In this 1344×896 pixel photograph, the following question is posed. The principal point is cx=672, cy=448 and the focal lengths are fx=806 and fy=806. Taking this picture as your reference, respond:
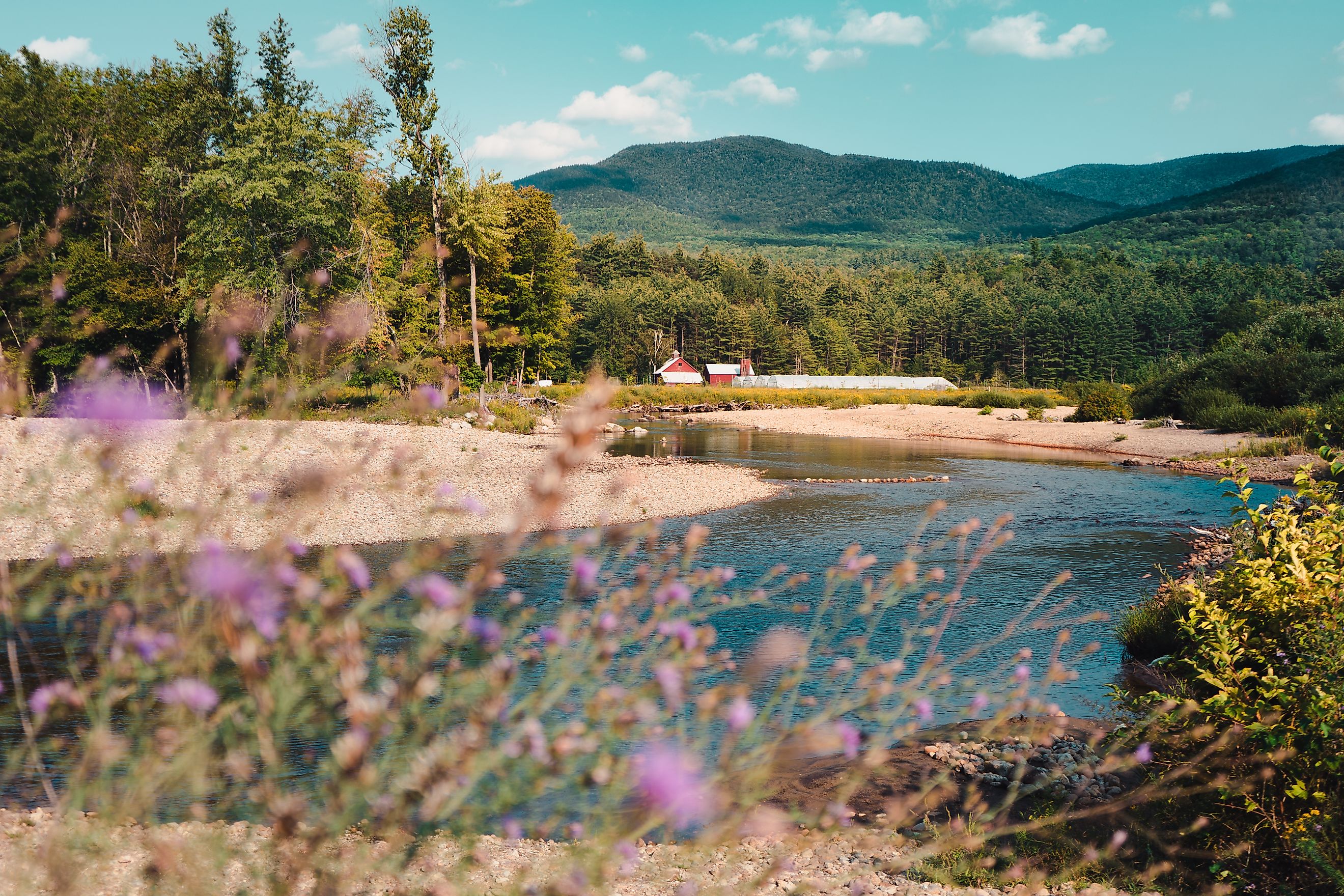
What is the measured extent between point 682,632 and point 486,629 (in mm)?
482

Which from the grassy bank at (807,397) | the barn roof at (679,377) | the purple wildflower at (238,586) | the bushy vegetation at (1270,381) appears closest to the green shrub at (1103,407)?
the bushy vegetation at (1270,381)

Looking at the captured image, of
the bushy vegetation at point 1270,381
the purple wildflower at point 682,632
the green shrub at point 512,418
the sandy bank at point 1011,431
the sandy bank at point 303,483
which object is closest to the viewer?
the purple wildflower at point 682,632

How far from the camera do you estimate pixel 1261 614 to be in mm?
5574

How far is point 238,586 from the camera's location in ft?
5.05

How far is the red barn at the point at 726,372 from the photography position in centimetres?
10562

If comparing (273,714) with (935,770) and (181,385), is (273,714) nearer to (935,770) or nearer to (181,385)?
(935,770)

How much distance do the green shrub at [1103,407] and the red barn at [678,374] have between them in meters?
53.5

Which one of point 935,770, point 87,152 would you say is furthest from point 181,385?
point 935,770

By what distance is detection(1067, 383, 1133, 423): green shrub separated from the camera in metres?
51.3

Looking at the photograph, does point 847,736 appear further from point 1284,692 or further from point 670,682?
point 1284,692

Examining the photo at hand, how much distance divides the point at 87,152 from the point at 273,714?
1767 inches

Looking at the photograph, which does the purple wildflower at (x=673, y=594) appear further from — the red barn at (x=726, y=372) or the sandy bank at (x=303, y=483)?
the red barn at (x=726, y=372)

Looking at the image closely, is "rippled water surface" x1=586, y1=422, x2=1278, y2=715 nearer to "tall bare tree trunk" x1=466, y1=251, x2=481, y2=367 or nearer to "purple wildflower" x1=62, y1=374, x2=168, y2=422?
"purple wildflower" x1=62, y1=374, x2=168, y2=422

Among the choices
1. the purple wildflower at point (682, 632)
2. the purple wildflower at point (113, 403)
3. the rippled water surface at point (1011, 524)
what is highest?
the purple wildflower at point (113, 403)
